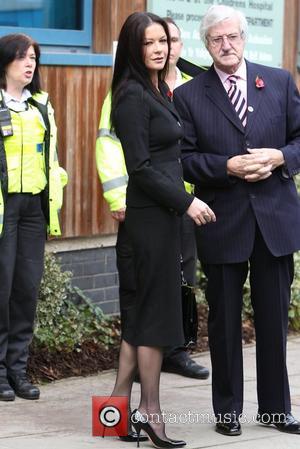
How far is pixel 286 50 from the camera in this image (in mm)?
10148

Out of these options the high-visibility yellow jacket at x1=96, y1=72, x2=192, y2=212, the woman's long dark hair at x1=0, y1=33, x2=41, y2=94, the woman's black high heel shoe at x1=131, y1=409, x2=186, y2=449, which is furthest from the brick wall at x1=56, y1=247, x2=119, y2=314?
the woman's black high heel shoe at x1=131, y1=409, x2=186, y2=449

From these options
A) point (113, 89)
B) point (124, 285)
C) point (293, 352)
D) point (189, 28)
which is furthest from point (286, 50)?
point (113, 89)

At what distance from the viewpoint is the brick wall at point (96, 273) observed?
847cm

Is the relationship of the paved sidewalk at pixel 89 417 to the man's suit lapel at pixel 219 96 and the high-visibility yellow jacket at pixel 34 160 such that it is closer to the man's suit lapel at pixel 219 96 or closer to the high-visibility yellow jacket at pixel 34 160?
the high-visibility yellow jacket at pixel 34 160

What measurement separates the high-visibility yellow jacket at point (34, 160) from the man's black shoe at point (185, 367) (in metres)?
1.28

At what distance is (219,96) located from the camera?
245 inches

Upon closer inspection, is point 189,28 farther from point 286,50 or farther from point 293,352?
point 293,352

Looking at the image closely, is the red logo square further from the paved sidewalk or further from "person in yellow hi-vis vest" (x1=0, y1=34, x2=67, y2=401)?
"person in yellow hi-vis vest" (x1=0, y1=34, x2=67, y2=401)

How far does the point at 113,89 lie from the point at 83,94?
234 centimetres

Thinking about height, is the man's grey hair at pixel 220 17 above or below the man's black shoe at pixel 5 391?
above

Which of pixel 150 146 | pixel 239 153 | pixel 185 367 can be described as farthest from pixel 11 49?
pixel 185 367

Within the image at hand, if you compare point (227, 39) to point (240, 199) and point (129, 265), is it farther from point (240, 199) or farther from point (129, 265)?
point (129, 265)

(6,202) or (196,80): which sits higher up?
(196,80)

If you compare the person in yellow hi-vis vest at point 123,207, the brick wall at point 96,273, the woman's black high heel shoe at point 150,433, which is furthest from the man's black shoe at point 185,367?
the woman's black high heel shoe at point 150,433
